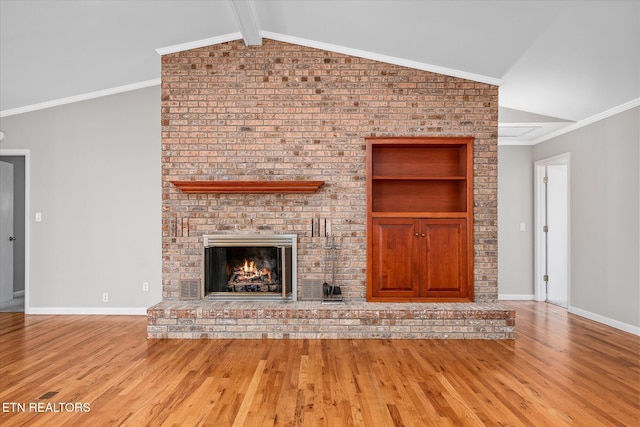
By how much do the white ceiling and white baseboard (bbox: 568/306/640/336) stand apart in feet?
7.70

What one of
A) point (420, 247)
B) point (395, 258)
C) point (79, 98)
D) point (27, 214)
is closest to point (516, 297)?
point (420, 247)

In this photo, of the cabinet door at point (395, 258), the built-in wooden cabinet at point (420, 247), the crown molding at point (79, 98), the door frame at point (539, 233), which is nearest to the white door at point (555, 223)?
the door frame at point (539, 233)

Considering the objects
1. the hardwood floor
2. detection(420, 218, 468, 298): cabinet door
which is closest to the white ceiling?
detection(420, 218, 468, 298): cabinet door

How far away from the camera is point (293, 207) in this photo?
4.70 meters

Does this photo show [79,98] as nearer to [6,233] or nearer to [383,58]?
[6,233]

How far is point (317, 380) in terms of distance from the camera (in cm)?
303

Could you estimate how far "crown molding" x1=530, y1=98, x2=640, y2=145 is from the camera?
14.9 ft

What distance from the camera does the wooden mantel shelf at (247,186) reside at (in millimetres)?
4434

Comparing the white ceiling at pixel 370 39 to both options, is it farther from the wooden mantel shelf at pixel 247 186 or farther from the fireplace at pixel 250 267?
the fireplace at pixel 250 267

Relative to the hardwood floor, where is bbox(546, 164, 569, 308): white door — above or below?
above

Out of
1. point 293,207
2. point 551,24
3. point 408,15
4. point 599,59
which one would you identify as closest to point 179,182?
point 293,207

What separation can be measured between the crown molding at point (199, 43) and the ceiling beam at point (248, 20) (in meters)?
0.19

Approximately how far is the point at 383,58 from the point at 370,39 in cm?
40

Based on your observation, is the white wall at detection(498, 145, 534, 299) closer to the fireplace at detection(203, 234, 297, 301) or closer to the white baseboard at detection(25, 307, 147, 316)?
the fireplace at detection(203, 234, 297, 301)
